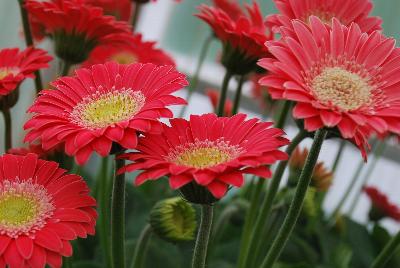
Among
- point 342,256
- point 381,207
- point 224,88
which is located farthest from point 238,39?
point 381,207

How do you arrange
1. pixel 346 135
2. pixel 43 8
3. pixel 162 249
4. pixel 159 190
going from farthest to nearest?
pixel 159 190, pixel 162 249, pixel 43 8, pixel 346 135

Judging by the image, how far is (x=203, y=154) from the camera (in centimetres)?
36

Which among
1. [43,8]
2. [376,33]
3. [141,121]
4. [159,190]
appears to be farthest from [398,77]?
[159,190]

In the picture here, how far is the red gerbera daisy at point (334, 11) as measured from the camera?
0.44m

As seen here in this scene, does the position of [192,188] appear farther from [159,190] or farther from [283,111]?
[159,190]

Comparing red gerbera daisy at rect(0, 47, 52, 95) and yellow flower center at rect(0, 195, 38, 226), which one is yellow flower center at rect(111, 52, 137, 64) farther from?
yellow flower center at rect(0, 195, 38, 226)

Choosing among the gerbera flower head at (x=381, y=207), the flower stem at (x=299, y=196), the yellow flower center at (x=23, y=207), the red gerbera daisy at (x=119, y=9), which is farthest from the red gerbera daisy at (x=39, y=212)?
the gerbera flower head at (x=381, y=207)

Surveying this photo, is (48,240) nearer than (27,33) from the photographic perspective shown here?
Yes

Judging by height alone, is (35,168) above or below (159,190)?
above

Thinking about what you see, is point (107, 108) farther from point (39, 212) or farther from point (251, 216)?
point (251, 216)

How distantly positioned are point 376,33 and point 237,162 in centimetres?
12

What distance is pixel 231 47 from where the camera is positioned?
1.66 ft

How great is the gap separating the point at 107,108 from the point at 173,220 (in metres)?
0.11

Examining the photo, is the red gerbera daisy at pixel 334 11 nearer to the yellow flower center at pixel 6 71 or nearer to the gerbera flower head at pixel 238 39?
the gerbera flower head at pixel 238 39
